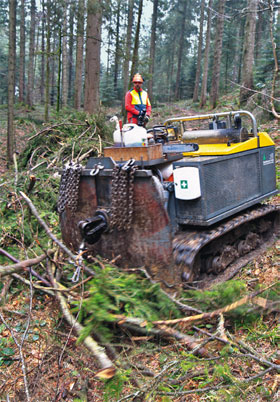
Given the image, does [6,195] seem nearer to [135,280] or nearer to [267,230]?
[135,280]

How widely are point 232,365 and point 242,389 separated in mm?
428

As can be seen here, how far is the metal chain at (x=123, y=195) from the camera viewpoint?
3.84 metres

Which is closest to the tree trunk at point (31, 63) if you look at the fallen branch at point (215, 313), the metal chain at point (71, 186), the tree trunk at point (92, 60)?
the tree trunk at point (92, 60)

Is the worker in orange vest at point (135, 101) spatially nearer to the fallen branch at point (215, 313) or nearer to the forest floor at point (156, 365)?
the forest floor at point (156, 365)

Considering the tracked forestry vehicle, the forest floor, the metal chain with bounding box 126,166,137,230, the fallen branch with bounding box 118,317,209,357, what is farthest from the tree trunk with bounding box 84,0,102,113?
the fallen branch with bounding box 118,317,209,357

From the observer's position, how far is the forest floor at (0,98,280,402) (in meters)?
2.57

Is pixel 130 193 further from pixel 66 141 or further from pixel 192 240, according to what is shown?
pixel 66 141

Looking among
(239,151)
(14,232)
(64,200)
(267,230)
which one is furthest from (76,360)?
(267,230)

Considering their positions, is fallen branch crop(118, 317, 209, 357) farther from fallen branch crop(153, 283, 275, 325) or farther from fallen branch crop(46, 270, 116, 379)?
fallen branch crop(46, 270, 116, 379)

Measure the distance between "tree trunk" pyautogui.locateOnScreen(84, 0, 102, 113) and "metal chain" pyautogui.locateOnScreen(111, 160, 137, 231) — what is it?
296 inches

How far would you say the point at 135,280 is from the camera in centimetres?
357

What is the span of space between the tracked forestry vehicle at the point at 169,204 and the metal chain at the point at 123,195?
0.01 metres

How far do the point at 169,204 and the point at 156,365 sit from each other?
6.30 feet

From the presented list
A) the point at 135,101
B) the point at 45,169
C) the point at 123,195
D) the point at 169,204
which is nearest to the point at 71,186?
the point at 123,195
